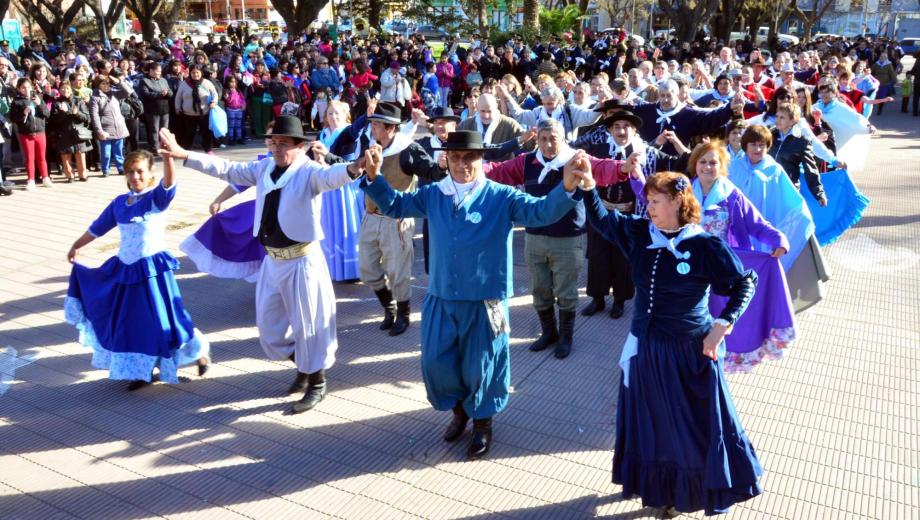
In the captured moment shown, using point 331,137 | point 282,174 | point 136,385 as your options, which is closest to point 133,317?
point 136,385

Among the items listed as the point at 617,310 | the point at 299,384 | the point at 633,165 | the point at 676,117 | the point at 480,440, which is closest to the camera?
the point at 633,165

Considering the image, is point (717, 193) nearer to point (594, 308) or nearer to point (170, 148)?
point (594, 308)

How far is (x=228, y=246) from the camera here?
6.99 metres

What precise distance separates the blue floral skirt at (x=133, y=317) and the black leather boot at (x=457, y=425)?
1990 mm

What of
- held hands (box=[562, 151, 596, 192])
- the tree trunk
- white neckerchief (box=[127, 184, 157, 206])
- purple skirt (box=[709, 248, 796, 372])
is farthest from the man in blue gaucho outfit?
the tree trunk

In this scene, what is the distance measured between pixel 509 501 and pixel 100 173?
11753mm

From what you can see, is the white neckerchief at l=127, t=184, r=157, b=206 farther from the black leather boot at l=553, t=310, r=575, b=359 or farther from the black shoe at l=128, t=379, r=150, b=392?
the black leather boot at l=553, t=310, r=575, b=359

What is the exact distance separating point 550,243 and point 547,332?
75cm

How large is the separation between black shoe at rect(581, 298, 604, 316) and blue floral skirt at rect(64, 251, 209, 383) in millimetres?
3349

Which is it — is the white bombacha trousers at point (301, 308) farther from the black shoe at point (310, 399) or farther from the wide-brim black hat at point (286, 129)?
the wide-brim black hat at point (286, 129)

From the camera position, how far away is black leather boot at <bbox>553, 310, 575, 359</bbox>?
6.06 metres

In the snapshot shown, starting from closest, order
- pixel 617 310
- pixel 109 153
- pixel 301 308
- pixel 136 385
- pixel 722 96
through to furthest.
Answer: pixel 301 308, pixel 136 385, pixel 617 310, pixel 722 96, pixel 109 153

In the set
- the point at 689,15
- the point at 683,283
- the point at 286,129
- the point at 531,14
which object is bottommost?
the point at 683,283

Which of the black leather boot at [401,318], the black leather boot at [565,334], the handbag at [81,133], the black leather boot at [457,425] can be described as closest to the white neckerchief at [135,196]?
the black leather boot at [401,318]
